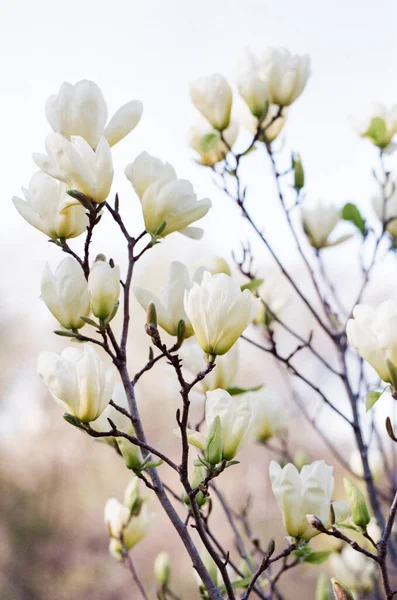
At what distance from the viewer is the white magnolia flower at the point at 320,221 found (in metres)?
0.87

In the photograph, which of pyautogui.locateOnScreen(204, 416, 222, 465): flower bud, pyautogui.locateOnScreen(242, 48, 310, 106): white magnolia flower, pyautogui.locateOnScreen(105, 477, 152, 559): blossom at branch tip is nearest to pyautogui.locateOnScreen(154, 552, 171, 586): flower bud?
pyautogui.locateOnScreen(105, 477, 152, 559): blossom at branch tip

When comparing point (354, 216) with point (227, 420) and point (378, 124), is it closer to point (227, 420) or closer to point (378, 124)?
point (378, 124)

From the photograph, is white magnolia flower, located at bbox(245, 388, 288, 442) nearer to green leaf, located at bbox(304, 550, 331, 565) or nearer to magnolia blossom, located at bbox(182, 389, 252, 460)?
green leaf, located at bbox(304, 550, 331, 565)

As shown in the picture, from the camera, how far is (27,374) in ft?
10.4

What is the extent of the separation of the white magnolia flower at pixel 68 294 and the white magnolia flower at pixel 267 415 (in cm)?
43

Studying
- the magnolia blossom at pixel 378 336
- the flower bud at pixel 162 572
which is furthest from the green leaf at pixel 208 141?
the flower bud at pixel 162 572

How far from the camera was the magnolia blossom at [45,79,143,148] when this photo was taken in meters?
0.47

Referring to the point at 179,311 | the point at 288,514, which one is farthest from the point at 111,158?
the point at 288,514

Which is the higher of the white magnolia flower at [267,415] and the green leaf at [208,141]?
the green leaf at [208,141]

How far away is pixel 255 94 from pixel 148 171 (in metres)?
0.35

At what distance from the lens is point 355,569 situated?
37.2 inches

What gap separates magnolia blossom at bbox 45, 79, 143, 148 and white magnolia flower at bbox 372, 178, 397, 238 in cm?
A: 50

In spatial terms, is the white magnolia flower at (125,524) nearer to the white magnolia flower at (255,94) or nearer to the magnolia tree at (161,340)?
the magnolia tree at (161,340)

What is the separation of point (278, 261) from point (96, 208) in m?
0.39
